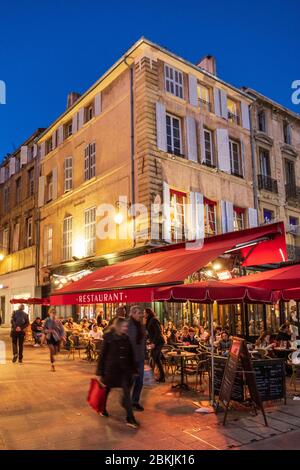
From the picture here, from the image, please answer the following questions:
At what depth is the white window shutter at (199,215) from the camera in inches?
623

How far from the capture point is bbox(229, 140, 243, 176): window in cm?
1834

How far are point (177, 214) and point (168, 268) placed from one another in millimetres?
7435

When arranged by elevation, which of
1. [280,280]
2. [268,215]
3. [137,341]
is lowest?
[137,341]

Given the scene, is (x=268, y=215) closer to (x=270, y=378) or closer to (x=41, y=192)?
(x=41, y=192)

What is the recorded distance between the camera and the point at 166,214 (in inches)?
577

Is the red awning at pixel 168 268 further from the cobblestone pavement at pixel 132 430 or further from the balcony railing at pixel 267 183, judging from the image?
the balcony railing at pixel 267 183

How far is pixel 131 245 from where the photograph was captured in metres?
14.7

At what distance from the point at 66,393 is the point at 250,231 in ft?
16.9

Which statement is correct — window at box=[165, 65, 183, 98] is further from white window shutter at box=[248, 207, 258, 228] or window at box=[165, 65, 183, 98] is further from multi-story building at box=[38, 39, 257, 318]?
white window shutter at box=[248, 207, 258, 228]

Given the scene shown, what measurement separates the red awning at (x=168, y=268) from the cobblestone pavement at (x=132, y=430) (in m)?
1.83

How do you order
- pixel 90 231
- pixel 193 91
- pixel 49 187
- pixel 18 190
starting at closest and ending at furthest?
pixel 193 91 → pixel 90 231 → pixel 49 187 → pixel 18 190

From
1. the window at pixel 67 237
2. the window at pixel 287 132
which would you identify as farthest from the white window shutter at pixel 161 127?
the window at pixel 287 132

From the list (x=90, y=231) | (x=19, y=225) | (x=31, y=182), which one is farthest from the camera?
(x=19, y=225)

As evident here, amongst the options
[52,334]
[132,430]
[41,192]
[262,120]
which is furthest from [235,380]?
[41,192]
